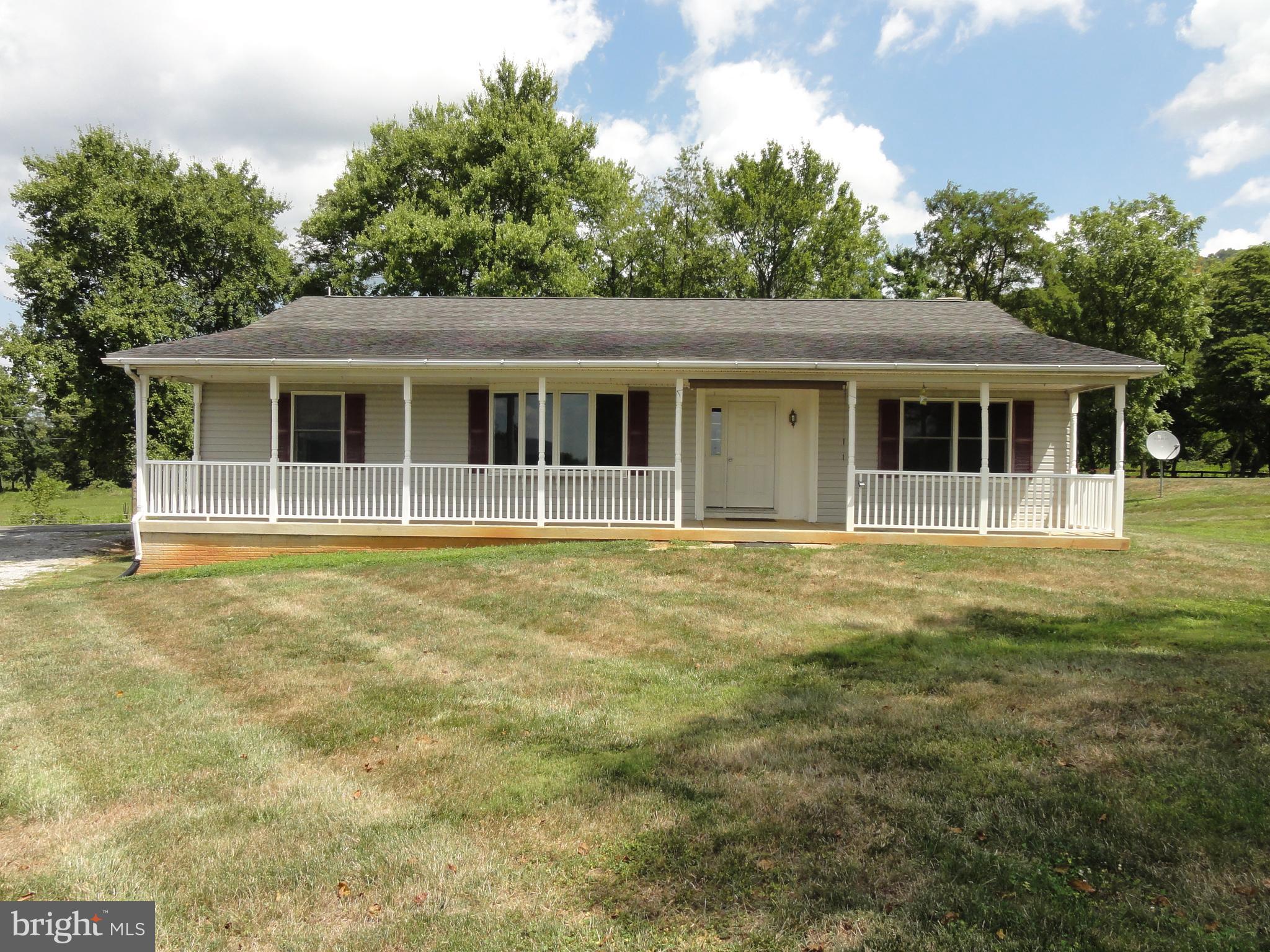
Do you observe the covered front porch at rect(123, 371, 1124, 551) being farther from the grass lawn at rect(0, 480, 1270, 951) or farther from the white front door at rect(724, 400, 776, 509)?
the grass lawn at rect(0, 480, 1270, 951)

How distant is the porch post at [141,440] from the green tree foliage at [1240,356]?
144ft

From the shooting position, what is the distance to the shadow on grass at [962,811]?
2850 millimetres

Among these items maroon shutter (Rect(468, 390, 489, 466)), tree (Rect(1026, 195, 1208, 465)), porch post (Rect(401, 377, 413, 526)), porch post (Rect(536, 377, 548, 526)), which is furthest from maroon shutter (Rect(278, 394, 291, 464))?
tree (Rect(1026, 195, 1208, 465))

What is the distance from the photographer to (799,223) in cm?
2991

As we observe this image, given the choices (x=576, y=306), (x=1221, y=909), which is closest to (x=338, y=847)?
(x=1221, y=909)

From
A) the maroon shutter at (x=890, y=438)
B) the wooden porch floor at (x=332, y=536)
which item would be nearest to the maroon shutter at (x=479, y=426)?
the wooden porch floor at (x=332, y=536)

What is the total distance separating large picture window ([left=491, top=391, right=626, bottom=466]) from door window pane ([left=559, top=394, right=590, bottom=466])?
0.03ft

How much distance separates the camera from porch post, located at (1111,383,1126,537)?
11500mm

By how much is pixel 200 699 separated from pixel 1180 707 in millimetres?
6420

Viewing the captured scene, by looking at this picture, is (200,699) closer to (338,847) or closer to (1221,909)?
(338,847)

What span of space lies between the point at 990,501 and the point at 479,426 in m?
8.38

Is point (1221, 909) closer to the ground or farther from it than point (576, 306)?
closer to the ground

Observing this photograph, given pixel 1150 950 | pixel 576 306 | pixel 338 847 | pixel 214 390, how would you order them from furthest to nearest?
pixel 576 306 → pixel 214 390 → pixel 338 847 → pixel 1150 950

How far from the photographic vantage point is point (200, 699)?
5.61m
